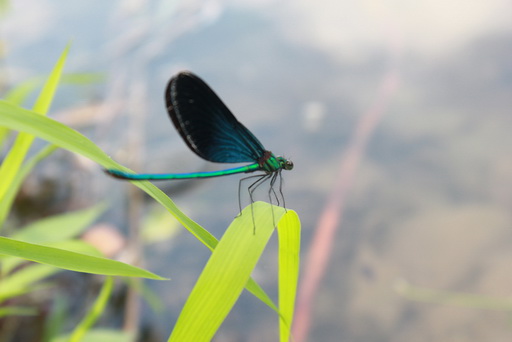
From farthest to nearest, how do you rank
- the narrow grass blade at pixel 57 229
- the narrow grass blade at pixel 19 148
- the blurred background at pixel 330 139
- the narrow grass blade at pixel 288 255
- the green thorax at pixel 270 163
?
1. the blurred background at pixel 330 139
2. the narrow grass blade at pixel 57 229
3. the green thorax at pixel 270 163
4. the narrow grass blade at pixel 19 148
5. the narrow grass blade at pixel 288 255

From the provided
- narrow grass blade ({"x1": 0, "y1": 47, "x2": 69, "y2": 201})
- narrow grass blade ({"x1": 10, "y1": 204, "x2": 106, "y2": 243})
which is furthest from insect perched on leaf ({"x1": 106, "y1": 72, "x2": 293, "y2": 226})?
narrow grass blade ({"x1": 10, "y1": 204, "x2": 106, "y2": 243})

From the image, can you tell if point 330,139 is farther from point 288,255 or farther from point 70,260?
point 70,260

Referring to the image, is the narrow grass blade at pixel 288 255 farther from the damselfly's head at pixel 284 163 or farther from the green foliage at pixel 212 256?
the damselfly's head at pixel 284 163

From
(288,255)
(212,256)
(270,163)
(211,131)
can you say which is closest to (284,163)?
(270,163)

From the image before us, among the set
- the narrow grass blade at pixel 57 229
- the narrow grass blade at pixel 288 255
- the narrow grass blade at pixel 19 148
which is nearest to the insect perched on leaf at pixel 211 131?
the narrow grass blade at pixel 19 148

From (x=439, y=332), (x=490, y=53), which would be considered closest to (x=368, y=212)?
(x=439, y=332)
